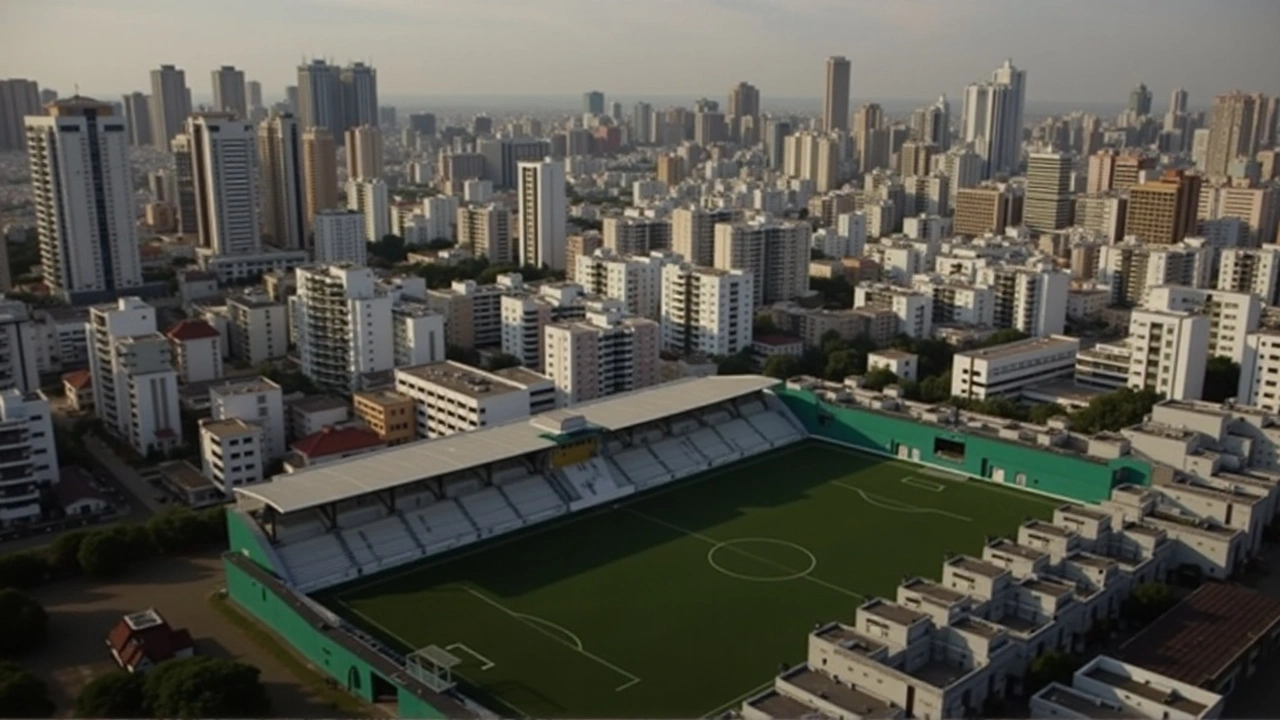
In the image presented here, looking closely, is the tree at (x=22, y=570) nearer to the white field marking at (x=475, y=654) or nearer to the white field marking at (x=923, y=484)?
the white field marking at (x=475, y=654)

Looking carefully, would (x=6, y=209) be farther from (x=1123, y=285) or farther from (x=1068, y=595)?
(x=1068, y=595)

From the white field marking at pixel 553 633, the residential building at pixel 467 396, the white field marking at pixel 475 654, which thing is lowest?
the white field marking at pixel 553 633

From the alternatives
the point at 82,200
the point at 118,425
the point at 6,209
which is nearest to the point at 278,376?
the point at 118,425

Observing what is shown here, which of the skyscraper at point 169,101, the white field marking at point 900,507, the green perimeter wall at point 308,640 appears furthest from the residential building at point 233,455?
the skyscraper at point 169,101

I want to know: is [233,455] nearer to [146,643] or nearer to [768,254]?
[146,643]

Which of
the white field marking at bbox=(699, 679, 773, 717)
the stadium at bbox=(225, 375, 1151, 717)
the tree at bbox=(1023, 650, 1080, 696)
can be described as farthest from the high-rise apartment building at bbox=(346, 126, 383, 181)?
the tree at bbox=(1023, 650, 1080, 696)
